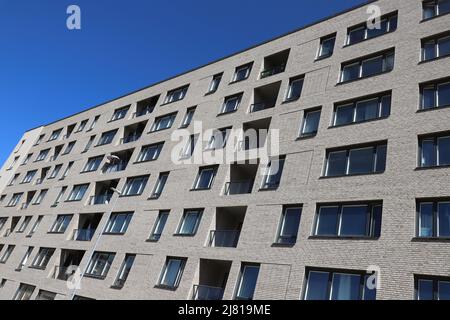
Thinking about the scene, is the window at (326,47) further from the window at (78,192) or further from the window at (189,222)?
the window at (78,192)

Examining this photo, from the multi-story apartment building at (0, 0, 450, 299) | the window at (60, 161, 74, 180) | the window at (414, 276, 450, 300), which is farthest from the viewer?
the window at (60, 161, 74, 180)

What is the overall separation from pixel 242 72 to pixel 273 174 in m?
10.4

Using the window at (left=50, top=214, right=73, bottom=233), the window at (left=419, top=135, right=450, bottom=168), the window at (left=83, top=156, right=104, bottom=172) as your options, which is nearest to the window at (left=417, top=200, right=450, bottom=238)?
the window at (left=419, top=135, right=450, bottom=168)

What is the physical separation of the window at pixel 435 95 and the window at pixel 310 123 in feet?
16.5

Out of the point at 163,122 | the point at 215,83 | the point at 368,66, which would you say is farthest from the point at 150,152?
the point at 368,66

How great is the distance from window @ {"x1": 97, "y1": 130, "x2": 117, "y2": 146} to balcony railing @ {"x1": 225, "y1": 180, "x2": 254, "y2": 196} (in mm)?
16870

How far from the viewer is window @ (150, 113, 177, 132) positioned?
2753 cm

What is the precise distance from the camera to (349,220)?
47.8ft

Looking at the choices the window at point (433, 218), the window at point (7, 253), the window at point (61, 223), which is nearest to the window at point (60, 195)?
the window at point (61, 223)

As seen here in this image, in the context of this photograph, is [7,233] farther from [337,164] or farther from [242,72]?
[337,164]

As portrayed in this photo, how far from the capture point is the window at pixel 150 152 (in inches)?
1029

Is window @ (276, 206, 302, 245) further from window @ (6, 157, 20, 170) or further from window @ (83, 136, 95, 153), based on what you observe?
window @ (6, 157, 20, 170)
